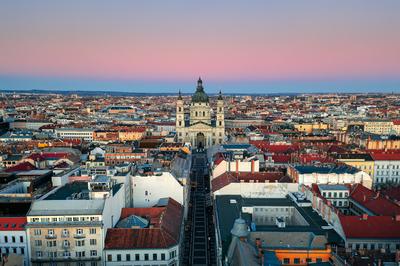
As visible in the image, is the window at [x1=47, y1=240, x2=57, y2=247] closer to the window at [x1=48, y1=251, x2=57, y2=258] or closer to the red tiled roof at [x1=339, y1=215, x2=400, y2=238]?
the window at [x1=48, y1=251, x2=57, y2=258]

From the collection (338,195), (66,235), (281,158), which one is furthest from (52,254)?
(281,158)

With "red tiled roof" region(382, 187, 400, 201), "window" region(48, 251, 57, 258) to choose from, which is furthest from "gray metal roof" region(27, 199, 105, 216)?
"red tiled roof" region(382, 187, 400, 201)

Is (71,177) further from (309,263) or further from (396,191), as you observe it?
(396,191)

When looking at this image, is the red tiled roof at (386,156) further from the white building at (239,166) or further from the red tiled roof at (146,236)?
the red tiled roof at (146,236)

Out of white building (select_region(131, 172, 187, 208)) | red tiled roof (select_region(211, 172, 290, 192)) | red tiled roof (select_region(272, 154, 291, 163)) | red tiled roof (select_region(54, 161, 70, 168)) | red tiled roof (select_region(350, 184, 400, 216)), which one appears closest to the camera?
red tiled roof (select_region(350, 184, 400, 216))

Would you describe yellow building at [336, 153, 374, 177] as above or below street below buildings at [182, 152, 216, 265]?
above
